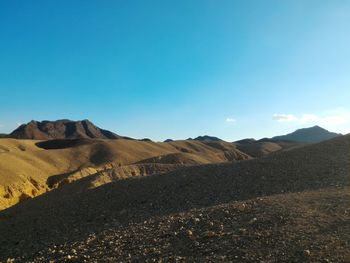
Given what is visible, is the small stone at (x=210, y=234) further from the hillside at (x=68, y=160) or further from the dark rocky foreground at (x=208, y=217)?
the hillside at (x=68, y=160)

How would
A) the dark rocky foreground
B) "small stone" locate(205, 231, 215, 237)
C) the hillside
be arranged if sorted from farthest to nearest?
1. the hillside
2. "small stone" locate(205, 231, 215, 237)
3. the dark rocky foreground

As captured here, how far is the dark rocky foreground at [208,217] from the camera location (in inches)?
432

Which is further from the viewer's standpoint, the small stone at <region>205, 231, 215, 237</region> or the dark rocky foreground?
the small stone at <region>205, 231, 215, 237</region>

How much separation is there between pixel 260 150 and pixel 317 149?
9249 cm

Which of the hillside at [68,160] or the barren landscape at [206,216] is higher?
the hillside at [68,160]

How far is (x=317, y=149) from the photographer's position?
81.4 ft

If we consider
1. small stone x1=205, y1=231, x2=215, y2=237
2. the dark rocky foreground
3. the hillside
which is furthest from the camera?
the hillside

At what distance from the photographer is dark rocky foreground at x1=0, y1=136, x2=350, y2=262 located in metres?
11.0

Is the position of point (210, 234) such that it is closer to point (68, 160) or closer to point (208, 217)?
point (208, 217)

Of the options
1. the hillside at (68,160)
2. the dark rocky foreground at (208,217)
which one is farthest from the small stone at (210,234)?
the hillside at (68,160)

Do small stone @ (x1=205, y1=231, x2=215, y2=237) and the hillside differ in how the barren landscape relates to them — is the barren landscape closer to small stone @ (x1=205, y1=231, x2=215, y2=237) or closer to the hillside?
small stone @ (x1=205, y1=231, x2=215, y2=237)

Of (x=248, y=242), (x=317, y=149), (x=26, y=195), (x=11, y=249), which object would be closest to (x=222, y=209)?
(x=248, y=242)

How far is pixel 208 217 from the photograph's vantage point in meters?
14.1

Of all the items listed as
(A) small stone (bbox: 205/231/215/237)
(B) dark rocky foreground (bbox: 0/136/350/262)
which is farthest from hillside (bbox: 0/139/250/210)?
(A) small stone (bbox: 205/231/215/237)
